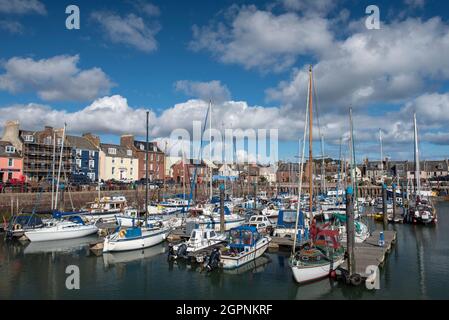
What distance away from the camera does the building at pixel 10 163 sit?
6494 centimetres

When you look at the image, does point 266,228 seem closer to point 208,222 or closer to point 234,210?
point 208,222

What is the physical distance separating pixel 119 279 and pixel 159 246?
10.4 m

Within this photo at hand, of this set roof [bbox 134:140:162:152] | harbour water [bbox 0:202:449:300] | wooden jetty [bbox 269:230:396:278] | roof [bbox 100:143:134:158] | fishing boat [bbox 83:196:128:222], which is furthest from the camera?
roof [bbox 134:140:162:152]

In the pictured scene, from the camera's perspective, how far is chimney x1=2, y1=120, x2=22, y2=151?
229 ft

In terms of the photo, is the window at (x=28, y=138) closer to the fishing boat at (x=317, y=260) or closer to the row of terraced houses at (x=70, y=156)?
the row of terraced houses at (x=70, y=156)

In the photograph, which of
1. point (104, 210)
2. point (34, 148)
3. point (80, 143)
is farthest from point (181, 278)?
point (80, 143)

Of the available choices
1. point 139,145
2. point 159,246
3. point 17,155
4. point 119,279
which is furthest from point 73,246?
point 139,145

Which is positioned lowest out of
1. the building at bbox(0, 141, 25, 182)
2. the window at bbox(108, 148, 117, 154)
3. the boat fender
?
the boat fender

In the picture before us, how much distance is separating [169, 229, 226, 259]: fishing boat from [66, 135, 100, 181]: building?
56.5 m

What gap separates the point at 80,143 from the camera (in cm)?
8244

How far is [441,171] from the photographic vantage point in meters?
133

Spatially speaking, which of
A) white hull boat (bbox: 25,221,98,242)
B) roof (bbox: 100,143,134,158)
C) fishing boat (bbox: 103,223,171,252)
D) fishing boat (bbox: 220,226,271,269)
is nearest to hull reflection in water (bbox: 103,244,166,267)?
fishing boat (bbox: 103,223,171,252)

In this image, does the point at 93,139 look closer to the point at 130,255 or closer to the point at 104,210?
the point at 104,210

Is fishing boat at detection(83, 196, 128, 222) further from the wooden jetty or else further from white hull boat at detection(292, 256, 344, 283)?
white hull boat at detection(292, 256, 344, 283)
